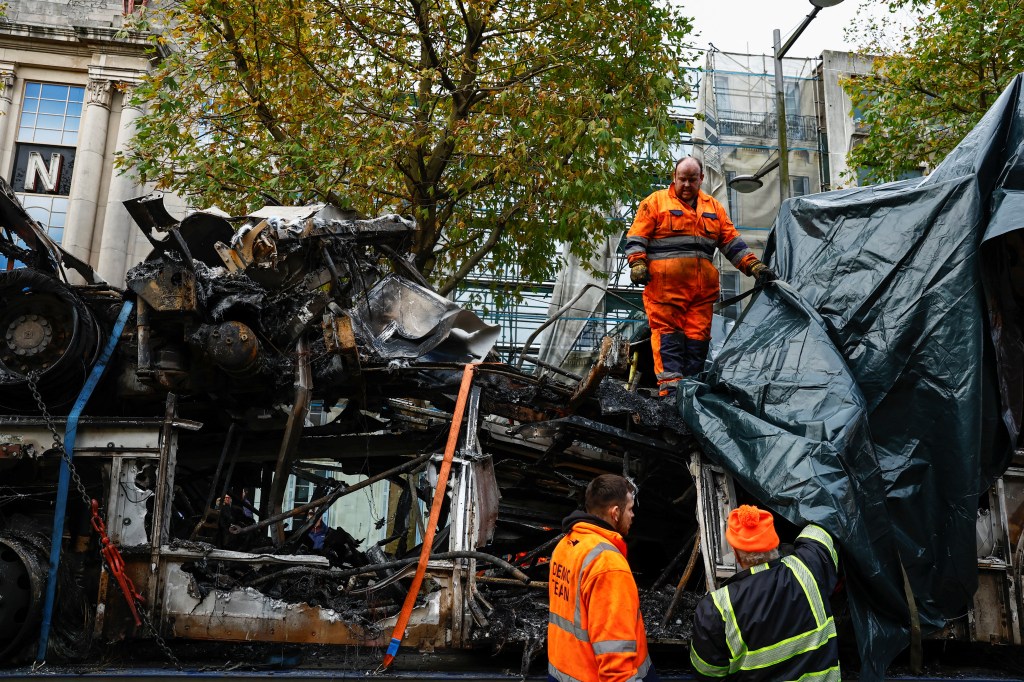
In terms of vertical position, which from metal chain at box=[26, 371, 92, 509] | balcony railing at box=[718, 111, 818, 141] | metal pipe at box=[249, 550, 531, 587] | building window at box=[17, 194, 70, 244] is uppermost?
balcony railing at box=[718, 111, 818, 141]

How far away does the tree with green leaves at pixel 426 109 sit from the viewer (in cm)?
1059

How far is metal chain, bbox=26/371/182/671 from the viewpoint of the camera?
5176 mm

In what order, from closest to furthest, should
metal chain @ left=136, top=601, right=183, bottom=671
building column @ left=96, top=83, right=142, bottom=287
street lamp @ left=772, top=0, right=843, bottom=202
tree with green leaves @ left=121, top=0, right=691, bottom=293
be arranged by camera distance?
metal chain @ left=136, top=601, right=183, bottom=671 → street lamp @ left=772, top=0, right=843, bottom=202 → tree with green leaves @ left=121, top=0, right=691, bottom=293 → building column @ left=96, top=83, right=142, bottom=287

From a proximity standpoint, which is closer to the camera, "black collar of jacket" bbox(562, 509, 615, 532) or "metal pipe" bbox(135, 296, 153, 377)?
"black collar of jacket" bbox(562, 509, 615, 532)

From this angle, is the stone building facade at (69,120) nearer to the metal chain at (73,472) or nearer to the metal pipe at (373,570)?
the metal chain at (73,472)

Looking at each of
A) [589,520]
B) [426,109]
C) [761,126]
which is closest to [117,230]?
[426,109]

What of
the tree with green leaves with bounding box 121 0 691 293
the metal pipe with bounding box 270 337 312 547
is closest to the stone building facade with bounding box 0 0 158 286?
the tree with green leaves with bounding box 121 0 691 293

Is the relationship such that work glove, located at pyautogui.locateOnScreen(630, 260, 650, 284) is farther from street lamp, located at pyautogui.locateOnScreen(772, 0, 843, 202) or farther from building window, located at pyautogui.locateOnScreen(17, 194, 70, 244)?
building window, located at pyautogui.locateOnScreen(17, 194, 70, 244)

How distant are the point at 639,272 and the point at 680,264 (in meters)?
0.33

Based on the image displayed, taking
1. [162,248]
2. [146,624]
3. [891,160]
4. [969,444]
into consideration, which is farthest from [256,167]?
[891,160]

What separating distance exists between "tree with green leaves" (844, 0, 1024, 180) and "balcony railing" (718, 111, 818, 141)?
8.06 meters

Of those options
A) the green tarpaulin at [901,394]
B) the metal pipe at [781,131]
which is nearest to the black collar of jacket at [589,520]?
the green tarpaulin at [901,394]

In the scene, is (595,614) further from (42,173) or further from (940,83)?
(42,173)

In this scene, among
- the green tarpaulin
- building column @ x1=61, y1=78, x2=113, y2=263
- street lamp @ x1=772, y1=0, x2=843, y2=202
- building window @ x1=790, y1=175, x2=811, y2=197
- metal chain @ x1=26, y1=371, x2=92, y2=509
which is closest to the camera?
the green tarpaulin
